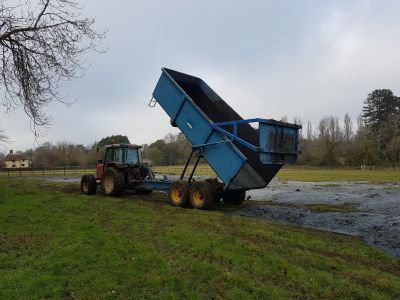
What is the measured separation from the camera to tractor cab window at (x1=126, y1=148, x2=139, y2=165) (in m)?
17.1

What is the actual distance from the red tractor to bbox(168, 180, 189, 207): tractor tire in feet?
7.25

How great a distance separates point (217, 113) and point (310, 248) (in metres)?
7.56

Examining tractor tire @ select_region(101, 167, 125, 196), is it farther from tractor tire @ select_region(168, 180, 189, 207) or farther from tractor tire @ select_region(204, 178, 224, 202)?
tractor tire @ select_region(204, 178, 224, 202)

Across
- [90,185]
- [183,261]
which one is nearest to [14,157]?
[90,185]

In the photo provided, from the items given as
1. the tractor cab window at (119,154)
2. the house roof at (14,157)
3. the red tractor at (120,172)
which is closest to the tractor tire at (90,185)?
the red tractor at (120,172)

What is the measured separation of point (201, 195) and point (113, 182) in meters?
4.90

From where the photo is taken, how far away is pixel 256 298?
524 cm

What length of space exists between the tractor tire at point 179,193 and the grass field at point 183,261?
2.78 meters

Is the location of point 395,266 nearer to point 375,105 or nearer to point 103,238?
point 103,238

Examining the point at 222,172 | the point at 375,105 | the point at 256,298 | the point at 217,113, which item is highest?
the point at 375,105

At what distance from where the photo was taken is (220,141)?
12016 mm

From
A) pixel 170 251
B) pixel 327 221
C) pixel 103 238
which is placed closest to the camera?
pixel 170 251

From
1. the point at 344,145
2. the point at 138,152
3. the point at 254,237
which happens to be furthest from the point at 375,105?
the point at 254,237

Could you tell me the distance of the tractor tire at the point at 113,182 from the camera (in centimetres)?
1608
